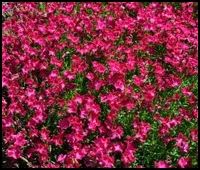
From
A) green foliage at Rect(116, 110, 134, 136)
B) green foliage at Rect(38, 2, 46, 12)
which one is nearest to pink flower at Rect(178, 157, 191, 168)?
green foliage at Rect(116, 110, 134, 136)

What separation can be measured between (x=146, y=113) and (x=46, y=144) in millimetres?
1302

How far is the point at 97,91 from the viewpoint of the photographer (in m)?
6.07

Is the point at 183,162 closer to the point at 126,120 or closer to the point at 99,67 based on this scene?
the point at 126,120

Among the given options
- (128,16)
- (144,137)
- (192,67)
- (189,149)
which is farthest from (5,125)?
(128,16)

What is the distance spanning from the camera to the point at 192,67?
21.7ft

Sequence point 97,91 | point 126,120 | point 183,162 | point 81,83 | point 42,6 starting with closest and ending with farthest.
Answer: point 183,162 < point 126,120 < point 97,91 < point 81,83 < point 42,6

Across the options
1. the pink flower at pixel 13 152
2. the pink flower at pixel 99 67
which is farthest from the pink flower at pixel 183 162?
the pink flower at pixel 13 152

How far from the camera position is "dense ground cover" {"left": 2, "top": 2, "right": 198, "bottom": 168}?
18.0 feet

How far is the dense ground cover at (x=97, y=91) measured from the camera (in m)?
5.49

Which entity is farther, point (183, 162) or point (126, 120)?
point (126, 120)

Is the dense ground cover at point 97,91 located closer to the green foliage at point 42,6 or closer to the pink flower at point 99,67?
the pink flower at point 99,67

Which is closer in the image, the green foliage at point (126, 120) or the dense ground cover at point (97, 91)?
the dense ground cover at point (97, 91)

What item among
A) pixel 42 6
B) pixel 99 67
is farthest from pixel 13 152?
pixel 42 6

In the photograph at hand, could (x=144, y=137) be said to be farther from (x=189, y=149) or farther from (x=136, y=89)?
(x=136, y=89)
